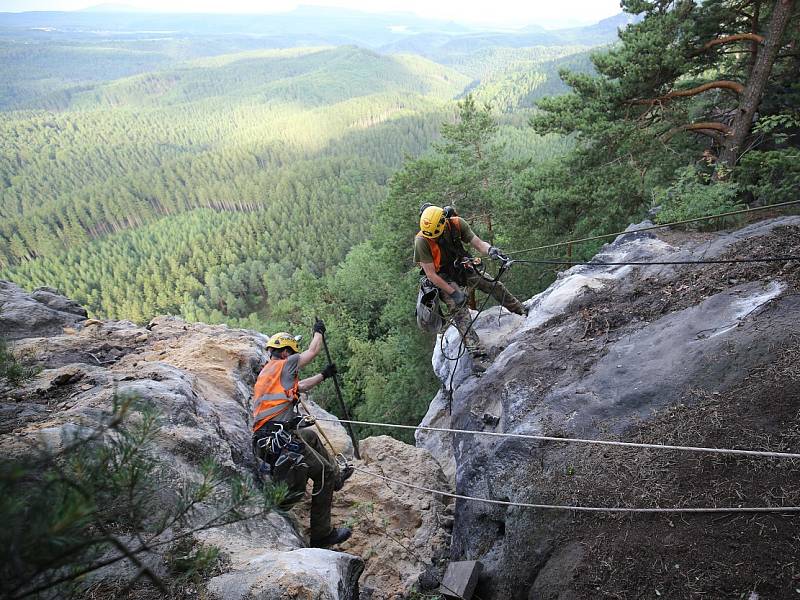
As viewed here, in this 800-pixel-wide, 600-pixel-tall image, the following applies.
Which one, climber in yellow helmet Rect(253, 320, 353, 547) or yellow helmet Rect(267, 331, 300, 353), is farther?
yellow helmet Rect(267, 331, 300, 353)

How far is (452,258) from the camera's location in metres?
7.05

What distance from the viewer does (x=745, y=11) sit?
35.0 ft

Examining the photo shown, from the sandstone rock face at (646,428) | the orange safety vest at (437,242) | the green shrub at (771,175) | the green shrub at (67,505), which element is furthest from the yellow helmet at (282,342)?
the green shrub at (771,175)

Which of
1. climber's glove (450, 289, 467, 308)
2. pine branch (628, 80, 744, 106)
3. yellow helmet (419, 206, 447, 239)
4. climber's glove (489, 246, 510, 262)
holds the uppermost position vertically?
pine branch (628, 80, 744, 106)

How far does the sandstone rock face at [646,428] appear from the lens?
3.36 m

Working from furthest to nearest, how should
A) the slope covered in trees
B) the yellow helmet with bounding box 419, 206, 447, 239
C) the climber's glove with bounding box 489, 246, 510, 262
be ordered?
the slope covered in trees, the yellow helmet with bounding box 419, 206, 447, 239, the climber's glove with bounding box 489, 246, 510, 262

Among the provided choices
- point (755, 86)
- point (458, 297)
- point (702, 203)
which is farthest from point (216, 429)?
point (755, 86)

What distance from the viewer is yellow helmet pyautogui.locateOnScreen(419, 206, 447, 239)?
6.45 m

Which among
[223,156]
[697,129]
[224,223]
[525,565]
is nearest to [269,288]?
[224,223]

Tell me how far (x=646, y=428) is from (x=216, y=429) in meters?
4.65

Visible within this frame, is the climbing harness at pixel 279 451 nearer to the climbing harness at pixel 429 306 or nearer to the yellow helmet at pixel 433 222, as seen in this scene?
the climbing harness at pixel 429 306

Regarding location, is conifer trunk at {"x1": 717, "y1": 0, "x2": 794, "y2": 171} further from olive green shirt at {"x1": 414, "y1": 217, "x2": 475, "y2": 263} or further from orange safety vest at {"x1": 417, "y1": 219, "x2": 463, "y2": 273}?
orange safety vest at {"x1": 417, "y1": 219, "x2": 463, "y2": 273}

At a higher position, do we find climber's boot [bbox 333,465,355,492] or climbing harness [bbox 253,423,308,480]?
climbing harness [bbox 253,423,308,480]

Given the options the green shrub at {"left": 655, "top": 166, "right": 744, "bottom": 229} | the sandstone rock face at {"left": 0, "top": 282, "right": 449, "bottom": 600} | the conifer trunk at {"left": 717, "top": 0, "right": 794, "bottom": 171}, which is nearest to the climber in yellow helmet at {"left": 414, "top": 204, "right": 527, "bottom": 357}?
the sandstone rock face at {"left": 0, "top": 282, "right": 449, "bottom": 600}
